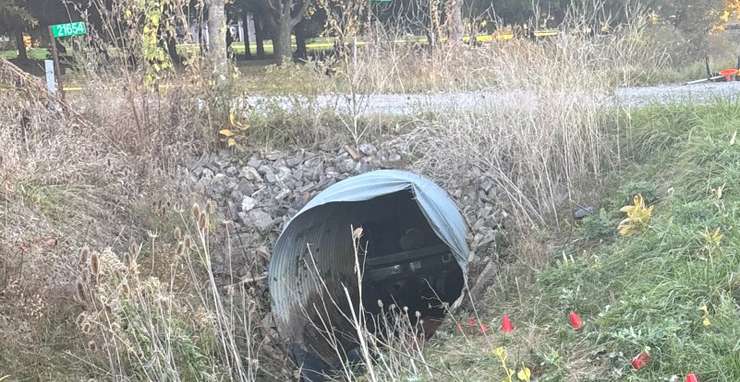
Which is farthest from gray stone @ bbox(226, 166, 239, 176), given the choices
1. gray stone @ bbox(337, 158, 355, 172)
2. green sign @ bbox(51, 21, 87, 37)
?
green sign @ bbox(51, 21, 87, 37)

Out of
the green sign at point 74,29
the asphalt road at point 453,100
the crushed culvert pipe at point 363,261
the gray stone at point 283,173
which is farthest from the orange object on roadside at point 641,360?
the green sign at point 74,29

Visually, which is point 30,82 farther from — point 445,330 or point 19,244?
point 445,330

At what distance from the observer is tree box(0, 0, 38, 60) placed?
50.6 feet

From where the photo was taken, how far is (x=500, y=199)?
221 inches

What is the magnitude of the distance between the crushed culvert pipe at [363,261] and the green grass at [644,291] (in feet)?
2.31

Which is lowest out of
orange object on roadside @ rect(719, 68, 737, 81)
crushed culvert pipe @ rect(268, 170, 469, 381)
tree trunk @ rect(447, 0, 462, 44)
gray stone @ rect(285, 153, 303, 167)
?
crushed culvert pipe @ rect(268, 170, 469, 381)

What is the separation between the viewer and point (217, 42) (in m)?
7.06

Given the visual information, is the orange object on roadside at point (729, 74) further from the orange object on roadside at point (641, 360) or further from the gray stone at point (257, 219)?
the orange object on roadside at point (641, 360)

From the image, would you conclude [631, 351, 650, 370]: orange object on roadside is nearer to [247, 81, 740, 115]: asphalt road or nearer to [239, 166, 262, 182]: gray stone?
[247, 81, 740, 115]: asphalt road

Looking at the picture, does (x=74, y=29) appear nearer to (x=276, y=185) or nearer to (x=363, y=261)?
(x=276, y=185)

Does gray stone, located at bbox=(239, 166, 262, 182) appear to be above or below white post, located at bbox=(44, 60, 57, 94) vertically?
below

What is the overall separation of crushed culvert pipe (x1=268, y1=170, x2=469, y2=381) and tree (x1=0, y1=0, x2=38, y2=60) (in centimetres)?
1303

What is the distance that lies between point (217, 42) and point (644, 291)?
5187mm

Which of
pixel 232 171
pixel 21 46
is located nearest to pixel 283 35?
pixel 21 46
